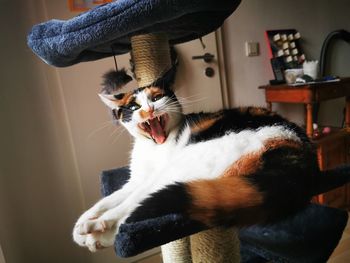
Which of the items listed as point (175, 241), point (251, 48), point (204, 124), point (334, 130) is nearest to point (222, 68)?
point (251, 48)

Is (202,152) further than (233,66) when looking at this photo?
No

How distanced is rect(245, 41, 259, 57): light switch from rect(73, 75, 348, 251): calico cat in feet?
3.68

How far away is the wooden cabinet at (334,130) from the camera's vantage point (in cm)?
155

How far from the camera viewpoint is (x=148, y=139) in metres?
0.79

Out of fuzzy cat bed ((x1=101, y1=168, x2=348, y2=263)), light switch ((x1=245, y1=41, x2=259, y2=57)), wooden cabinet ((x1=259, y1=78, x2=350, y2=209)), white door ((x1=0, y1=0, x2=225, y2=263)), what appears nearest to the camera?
fuzzy cat bed ((x1=101, y1=168, x2=348, y2=263))

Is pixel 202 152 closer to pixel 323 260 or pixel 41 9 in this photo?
pixel 323 260

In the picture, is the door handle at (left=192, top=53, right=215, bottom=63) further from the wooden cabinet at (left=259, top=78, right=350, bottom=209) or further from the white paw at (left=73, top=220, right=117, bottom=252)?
the white paw at (left=73, top=220, right=117, bottom=252)

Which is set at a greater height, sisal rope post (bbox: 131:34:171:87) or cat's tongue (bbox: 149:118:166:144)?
sisal rope post (bbox: 131:34:171:87)

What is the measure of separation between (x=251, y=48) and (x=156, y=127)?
1.29 m

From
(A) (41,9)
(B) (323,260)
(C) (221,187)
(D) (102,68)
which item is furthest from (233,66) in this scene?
(C) (221,187)

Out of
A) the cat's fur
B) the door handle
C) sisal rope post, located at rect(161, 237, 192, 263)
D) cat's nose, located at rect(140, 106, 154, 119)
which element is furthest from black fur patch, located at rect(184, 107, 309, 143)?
the door handle

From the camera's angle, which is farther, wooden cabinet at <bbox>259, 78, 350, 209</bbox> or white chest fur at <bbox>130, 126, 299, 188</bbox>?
wooden cabinet at <bbox>259, 78, 350, 209</bbox>

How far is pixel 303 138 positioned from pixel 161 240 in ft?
1.55

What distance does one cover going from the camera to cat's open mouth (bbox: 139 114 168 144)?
29.4 inches
